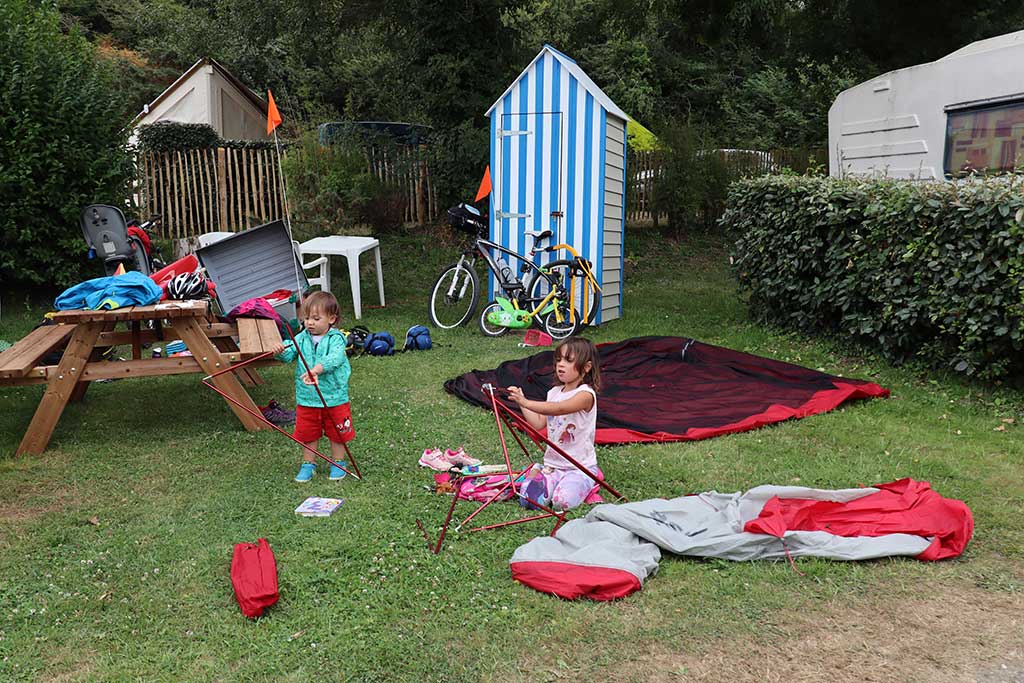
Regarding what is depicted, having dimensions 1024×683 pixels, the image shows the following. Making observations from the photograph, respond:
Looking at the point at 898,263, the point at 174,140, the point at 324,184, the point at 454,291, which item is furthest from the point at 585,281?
the point at 174,140

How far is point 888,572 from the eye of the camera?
134 inches

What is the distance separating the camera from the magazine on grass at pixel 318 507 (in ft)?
13.6

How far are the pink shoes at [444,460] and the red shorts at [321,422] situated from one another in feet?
1.58

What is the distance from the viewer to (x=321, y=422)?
190 inches

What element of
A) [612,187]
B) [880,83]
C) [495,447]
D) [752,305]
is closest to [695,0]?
[880,83]

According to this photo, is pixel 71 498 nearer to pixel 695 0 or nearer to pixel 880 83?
pixel 880 83

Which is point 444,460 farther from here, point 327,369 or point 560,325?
point 560,325

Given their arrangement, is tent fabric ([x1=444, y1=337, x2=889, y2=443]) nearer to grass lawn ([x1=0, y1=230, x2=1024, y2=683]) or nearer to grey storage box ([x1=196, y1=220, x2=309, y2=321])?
grass lawn ([x1=0, y1=230, x2=1024, y2=683])

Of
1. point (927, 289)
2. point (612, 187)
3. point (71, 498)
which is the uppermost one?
point (612, 187)

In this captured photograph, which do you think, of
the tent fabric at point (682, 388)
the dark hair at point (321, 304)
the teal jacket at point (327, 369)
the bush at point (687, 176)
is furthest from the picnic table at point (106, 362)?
the bush at point (687, 176)

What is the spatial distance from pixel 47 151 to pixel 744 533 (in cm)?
878

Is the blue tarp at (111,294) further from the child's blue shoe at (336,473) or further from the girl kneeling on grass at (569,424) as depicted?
the girl kneeling on grass at (569,424)

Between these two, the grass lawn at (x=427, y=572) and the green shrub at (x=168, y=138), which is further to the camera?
the green shrub at (x=168, y=138)

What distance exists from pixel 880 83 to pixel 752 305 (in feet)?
11.0
